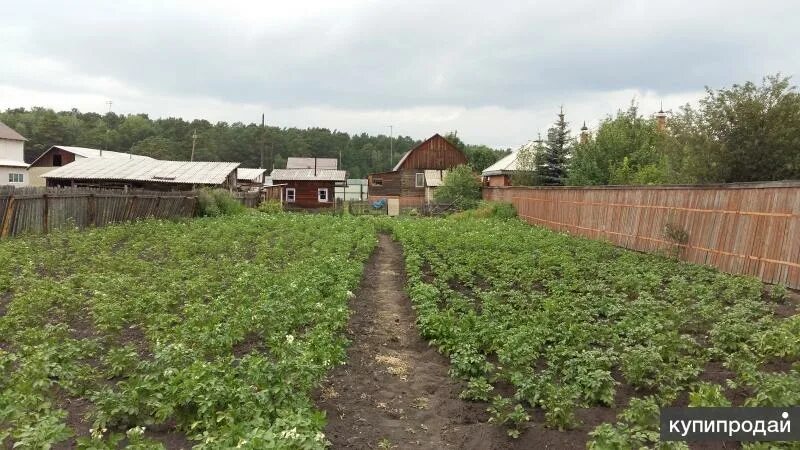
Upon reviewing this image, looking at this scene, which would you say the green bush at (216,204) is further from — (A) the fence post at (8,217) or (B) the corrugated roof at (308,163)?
(B) the corrugated roof at (308,163)

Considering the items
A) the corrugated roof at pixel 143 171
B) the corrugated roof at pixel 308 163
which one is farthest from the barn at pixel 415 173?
the corrugated roof at pixel 143 171

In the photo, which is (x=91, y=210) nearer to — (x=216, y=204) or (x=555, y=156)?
(x=216, y=204)

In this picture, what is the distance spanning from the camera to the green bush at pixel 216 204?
30.1m

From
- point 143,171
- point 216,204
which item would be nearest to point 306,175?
point 143,171

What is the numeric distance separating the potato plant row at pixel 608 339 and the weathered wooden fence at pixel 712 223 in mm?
814

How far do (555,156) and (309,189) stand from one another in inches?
873

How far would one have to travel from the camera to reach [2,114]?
3649 inches

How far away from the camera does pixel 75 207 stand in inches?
846

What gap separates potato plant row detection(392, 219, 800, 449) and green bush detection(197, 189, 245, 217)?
63.8 ft

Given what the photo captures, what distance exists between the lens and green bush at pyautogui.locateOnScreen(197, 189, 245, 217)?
30.1m

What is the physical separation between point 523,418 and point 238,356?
364cm

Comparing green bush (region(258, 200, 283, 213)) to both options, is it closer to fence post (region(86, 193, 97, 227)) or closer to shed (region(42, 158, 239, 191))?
shed (region(42, 158, 239, 191))

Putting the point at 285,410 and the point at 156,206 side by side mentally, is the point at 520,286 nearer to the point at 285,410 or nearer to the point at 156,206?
the point at 285,410

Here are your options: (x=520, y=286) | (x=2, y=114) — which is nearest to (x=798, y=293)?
(x=520, y=286)
